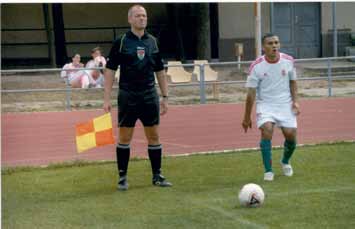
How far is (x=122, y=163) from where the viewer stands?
340 inches

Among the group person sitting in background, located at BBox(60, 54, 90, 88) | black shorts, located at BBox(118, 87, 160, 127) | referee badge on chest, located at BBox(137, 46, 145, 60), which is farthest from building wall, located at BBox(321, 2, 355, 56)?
referee badge on chest, located at BBox(137, 46, 145, 60)

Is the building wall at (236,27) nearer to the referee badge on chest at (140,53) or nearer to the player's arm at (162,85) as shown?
the player's arm at (162,85)

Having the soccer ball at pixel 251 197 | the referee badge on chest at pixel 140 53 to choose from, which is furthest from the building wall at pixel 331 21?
the soccer ball at pixel 251 197

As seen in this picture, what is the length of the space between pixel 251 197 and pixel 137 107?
1.89 metres

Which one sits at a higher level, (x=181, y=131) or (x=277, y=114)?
(x=277, y=114)

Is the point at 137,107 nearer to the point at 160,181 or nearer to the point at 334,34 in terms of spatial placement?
the point at 160,181

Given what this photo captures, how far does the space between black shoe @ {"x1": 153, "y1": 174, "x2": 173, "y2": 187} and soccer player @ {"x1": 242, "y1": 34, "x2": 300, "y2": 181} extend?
3.73 feet

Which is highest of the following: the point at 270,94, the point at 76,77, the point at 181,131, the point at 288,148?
the point at 270,94

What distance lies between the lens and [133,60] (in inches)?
330

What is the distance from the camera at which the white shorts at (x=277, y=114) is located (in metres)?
8.86

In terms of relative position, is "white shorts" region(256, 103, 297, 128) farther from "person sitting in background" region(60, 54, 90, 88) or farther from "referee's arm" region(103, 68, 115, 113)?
"person sitting in background" region(60, 54, 90, 88)

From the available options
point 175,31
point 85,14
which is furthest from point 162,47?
point 85,14

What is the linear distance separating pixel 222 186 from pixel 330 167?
1764mm

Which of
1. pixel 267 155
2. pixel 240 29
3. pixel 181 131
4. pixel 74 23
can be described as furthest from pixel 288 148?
pixel 74 23
